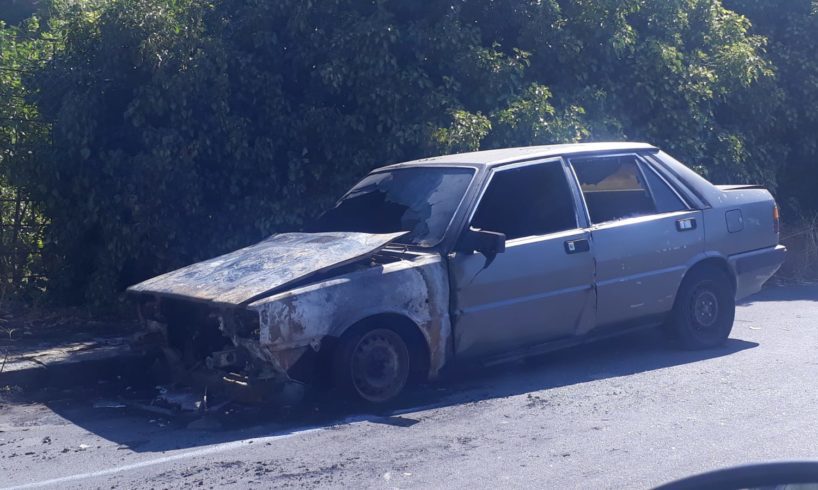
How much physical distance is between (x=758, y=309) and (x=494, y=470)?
5.83m

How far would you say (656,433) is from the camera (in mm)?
6023

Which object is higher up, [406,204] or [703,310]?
[406,204]

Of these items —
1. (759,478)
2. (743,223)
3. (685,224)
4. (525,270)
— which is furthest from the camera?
(743,223)

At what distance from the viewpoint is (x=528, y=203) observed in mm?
7586

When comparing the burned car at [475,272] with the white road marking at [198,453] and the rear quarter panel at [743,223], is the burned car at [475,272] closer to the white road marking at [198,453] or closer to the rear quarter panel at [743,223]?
the rear quarter panel at [743,223]

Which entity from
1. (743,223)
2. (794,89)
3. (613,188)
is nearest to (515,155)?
(613,188)

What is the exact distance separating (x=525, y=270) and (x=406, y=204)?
3.43 feet

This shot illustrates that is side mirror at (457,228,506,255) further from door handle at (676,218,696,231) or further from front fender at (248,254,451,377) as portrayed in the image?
door handle at (676,218,696,231)

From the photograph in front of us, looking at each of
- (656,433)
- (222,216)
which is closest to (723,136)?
(222,216)

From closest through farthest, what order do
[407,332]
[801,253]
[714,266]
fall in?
1. [407,332]
2. [714,266]
3. [801,253]

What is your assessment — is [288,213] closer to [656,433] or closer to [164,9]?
[164,9]

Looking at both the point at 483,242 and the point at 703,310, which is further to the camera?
the point at 703,310

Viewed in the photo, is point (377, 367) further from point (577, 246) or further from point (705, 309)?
point (705, 309)

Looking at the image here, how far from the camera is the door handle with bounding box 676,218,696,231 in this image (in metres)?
8.02
